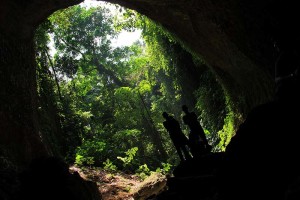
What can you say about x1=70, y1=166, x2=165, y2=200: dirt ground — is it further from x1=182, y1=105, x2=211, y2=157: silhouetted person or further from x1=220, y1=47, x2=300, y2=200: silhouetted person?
x1=220, y1=47, x2=300, y2=200: silhouetted person

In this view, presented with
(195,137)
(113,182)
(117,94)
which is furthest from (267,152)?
(117,94)

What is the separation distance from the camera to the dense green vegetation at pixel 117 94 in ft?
52.1

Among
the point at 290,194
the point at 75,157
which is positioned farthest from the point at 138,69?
the point at 290,194

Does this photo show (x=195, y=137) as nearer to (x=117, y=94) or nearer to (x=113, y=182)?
(x=113, y=182)

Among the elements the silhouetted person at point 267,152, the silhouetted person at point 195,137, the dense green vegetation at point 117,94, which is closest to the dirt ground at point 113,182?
the dense green vegetation at point 117,94

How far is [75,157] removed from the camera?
56.2ft

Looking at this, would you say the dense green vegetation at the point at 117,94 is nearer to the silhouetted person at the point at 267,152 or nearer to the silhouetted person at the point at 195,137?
the silhouetted person at the point at 195,137

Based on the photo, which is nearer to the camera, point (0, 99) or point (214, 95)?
point (0, 99)

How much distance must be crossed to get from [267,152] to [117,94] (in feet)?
73.7

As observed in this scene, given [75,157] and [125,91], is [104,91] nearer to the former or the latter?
[125,91]

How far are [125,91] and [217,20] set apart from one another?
1659 cm

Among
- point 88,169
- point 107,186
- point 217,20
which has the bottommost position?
point 107,186

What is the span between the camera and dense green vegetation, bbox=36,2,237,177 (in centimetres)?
1588

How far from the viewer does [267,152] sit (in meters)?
3.61
